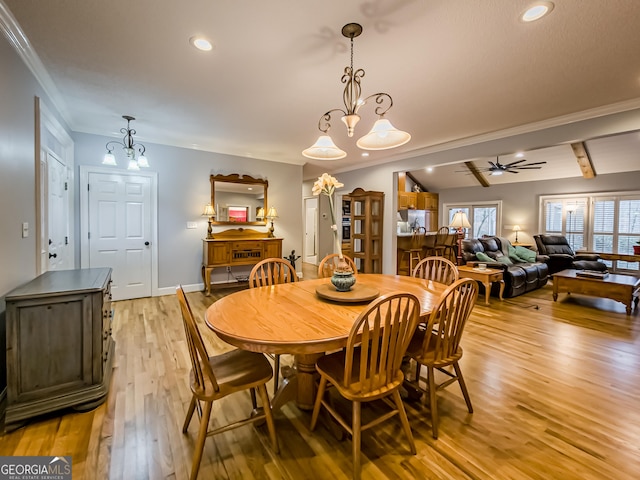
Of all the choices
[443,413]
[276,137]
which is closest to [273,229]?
[276,137]

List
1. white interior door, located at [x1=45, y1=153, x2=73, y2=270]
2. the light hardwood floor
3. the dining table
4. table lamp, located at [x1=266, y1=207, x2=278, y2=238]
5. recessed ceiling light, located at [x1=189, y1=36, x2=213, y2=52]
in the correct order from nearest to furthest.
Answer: the dining table
the light hardwood floor
recessed ceiling light, located at [x1=189, y1=36, x2=213, y2=52]
white interior door, located at [x1=45, y1=153, x2=73, y2=270]
table lamp, located at [x1=266, y1=207, x2=278, y2=238]

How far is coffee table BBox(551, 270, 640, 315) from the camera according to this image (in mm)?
3916

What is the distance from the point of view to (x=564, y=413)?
1929 millimetres

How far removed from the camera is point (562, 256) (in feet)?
21.0

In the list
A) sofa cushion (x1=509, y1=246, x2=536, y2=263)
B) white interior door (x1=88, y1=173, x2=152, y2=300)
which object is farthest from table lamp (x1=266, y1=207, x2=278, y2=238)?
sofa cushion (x1=509, y1=246, x2=536, y2=263)

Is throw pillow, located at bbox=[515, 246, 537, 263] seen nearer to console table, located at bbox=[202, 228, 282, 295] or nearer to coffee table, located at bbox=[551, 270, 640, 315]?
coffee table, located at bbox=[551, 270, 640, 315]

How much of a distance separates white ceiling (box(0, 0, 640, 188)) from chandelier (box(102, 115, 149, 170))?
11.8 inches

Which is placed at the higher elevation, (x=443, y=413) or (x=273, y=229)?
(x=273, y=229)

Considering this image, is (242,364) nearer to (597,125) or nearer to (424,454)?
(424,454)

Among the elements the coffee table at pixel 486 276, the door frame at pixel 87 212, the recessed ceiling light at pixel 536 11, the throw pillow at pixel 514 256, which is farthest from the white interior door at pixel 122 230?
the throw pillow at pixel 514 256

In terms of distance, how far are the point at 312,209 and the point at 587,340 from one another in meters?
6.43

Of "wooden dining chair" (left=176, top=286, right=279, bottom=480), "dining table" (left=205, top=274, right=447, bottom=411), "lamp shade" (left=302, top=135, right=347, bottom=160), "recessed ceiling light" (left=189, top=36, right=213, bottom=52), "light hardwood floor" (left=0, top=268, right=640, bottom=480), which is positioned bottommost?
"light hardwood floor" (left=0, top=268, right=640, bottom=480)

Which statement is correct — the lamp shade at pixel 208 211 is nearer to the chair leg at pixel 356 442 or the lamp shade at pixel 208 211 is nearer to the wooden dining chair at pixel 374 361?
the wooden dining chair at pixel 374 361

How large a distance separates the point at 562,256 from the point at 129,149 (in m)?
8.43
